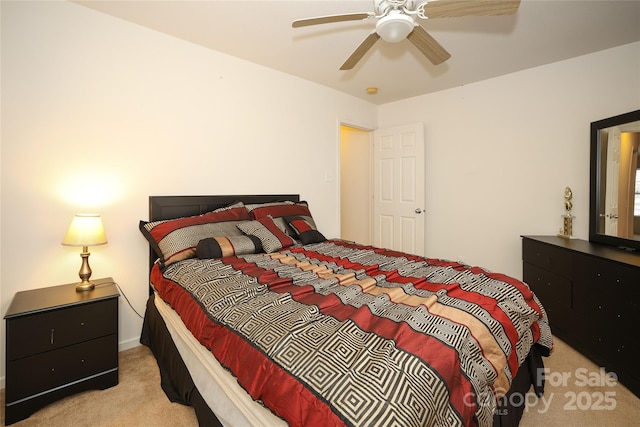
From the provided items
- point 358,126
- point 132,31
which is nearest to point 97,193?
point 132,31

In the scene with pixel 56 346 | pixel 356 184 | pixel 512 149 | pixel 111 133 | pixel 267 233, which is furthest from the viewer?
pixel 356 184

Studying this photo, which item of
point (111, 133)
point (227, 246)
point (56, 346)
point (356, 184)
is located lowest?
point (56, 346)

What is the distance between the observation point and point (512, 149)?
3.21 metres

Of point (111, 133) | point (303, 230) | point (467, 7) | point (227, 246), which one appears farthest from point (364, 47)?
point (111, 133)

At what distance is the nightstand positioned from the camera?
1509mm

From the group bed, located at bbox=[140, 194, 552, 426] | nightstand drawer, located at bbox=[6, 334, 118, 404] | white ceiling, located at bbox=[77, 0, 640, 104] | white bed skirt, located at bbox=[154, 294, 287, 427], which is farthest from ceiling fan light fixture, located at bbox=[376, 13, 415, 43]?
nightstand drawer, located at bbox=[6, 334, 118, 404]

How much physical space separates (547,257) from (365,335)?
7.89ft

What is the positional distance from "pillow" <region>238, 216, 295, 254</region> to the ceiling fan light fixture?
159 centimetres

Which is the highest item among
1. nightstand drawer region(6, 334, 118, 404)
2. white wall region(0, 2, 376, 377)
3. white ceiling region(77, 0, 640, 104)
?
white ceiling region(77, 0, 640, 104)

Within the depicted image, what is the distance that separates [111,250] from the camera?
86.0 inches

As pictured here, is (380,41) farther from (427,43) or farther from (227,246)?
(227,246)

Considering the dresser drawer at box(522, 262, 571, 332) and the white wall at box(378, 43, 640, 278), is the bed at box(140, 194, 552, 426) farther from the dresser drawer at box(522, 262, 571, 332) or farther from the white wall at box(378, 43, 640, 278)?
the white wall at box(378, 43, 640, 278)

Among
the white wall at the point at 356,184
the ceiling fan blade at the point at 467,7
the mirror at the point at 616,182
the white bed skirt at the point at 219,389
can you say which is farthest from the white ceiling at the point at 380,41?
the white bed skirt at the point at 219,389

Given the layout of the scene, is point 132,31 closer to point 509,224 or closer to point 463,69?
point 463,69
